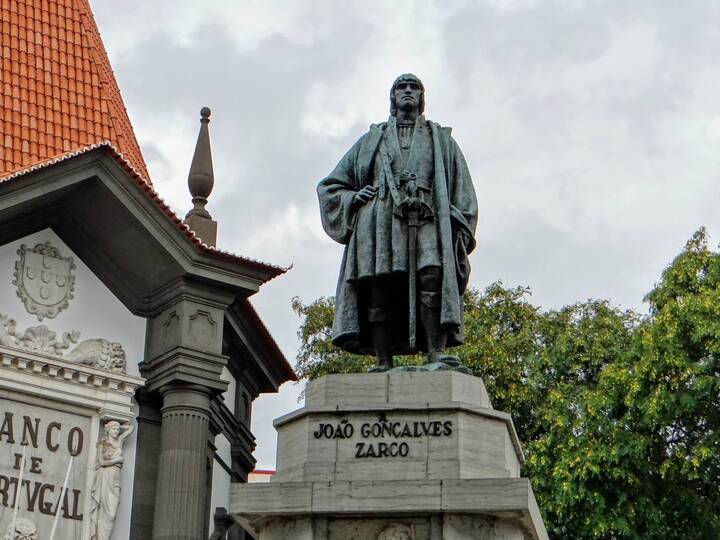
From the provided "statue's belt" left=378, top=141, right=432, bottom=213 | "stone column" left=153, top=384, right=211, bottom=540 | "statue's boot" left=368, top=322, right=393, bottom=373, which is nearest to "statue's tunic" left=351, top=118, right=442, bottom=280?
"statue's belt" left=378, top=141, right=432, bottom=213

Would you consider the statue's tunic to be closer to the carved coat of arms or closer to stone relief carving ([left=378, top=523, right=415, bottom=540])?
stone relief carving ([left=378, top=523, right=415, bottom=540])

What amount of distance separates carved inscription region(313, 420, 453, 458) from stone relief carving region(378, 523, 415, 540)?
0.55 m

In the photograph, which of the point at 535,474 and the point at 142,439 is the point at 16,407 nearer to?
the point at 142,439

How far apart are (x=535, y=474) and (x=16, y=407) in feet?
36.9

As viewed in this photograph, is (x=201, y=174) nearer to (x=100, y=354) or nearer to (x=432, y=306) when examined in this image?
(x=100, y=354)

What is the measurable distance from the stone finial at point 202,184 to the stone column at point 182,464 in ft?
A: 9.99

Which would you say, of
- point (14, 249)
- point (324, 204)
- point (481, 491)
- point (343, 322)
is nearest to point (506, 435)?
point (481, 491)

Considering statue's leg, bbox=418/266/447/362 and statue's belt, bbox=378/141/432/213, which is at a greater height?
statue's belt, bbox=378/141/432/213

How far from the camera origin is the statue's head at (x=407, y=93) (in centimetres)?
1212

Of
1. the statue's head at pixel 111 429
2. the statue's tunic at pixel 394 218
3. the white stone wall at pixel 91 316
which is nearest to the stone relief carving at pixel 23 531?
the white stone wall at pixel 91 316

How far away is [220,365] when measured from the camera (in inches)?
844

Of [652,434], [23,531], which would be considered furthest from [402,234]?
[652,434]

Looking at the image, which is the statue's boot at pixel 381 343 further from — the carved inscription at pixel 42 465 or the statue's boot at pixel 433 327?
the carved inscription at pixel 42 465

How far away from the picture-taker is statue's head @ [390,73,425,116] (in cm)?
1212
